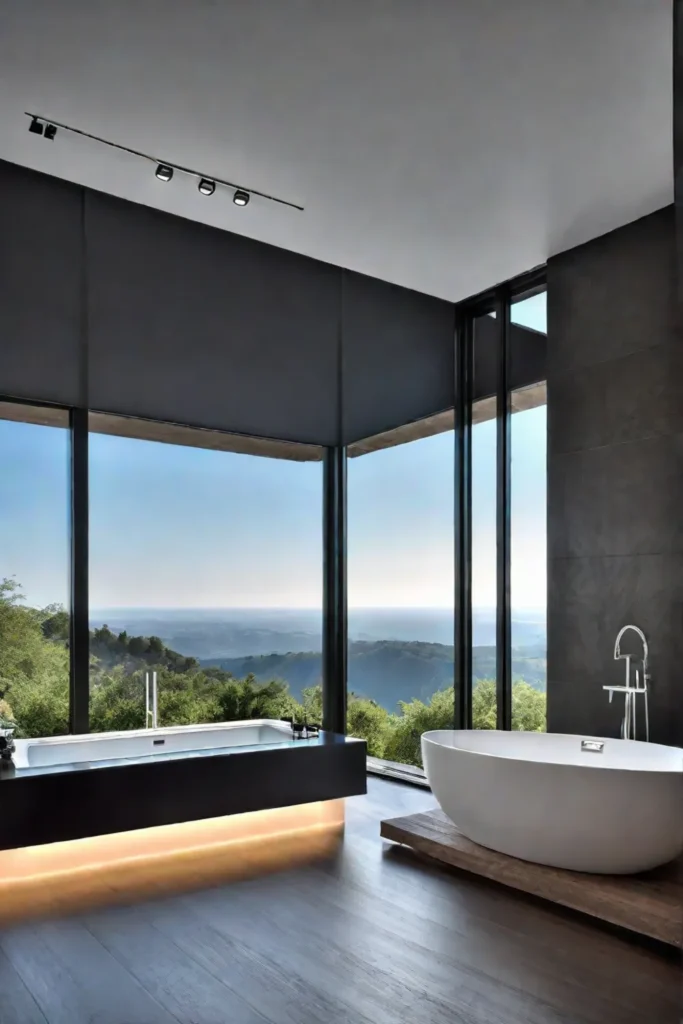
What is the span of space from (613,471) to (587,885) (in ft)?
6.71

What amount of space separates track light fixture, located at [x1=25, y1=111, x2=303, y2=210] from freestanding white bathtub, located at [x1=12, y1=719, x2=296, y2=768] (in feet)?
8.68

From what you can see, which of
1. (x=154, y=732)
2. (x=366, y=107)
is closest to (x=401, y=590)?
(x=154, y=732)

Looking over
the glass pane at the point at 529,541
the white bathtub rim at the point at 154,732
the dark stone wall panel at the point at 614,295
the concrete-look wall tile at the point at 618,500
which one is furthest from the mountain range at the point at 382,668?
the dark stone wall panel at the point at 614,295

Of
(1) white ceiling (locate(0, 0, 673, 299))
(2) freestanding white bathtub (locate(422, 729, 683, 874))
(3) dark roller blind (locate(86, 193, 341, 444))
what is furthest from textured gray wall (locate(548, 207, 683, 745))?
(3) dark roller blind (locate(86, 193, 341, 444))

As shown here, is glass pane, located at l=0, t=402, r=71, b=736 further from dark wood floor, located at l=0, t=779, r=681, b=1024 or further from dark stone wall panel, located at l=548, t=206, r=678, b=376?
dark stone wall panel, located at l=548, t=206, r=678, b=376

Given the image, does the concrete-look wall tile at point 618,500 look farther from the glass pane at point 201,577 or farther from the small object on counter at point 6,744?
the small object on counter at point 6,744

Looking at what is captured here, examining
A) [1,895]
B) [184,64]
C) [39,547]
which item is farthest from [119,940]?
[184,64]

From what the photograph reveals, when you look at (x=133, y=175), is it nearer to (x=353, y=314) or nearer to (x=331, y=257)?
(x=331, y=257)

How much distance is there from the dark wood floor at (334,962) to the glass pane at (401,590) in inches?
82.7

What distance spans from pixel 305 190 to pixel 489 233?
1031mm

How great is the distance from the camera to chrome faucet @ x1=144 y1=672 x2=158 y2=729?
4.91 meters

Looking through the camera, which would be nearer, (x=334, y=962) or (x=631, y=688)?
(x=334, y=962)

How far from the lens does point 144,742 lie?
4.66m

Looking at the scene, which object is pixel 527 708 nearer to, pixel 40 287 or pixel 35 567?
pixel 35 567
